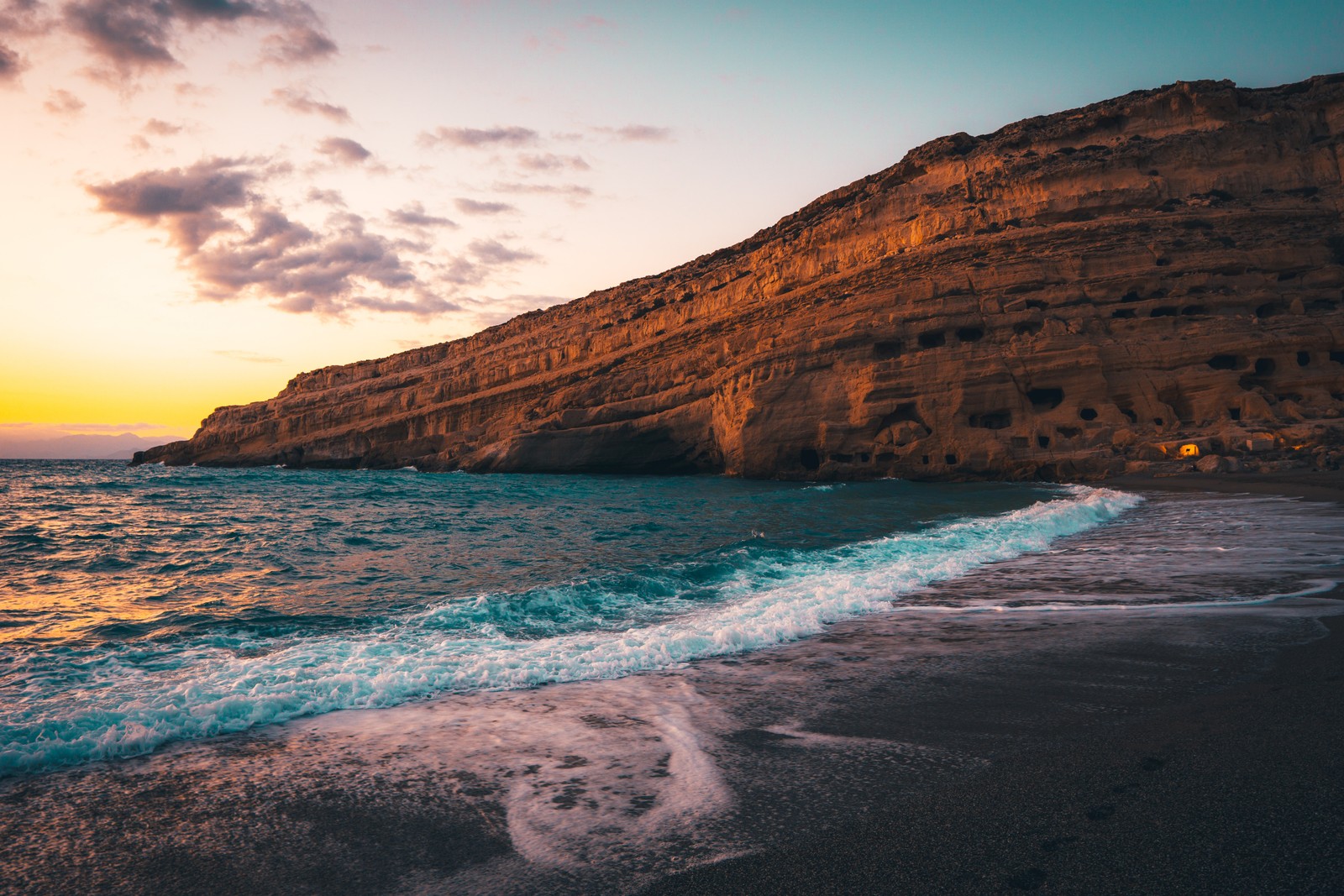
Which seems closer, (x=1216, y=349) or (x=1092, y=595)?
(x=1092, y=595)

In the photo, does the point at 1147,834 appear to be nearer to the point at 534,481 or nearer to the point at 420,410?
the point at 534,481

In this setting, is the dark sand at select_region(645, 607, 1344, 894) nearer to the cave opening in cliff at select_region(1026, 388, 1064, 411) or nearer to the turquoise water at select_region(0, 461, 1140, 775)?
the turquoise water at select_region(0, 461, 1140, 775)

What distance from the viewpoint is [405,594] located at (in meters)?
8.67

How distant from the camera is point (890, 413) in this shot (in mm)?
28203

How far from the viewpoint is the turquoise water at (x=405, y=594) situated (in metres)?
5.03

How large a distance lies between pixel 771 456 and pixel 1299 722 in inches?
1062

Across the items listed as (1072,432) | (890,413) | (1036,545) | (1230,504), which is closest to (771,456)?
(890,413)

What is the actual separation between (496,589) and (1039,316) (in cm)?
2515

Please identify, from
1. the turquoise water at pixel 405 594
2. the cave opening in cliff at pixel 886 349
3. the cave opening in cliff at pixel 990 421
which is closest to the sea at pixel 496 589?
the turquoise water at pixel 405 594

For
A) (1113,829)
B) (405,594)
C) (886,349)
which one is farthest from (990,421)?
(1113,829)

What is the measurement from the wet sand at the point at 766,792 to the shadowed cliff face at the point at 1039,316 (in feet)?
74.9

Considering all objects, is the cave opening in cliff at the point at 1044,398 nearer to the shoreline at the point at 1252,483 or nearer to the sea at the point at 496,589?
the shoreline at the point at 1252,483

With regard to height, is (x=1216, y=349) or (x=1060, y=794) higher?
(x=1216, y=349)

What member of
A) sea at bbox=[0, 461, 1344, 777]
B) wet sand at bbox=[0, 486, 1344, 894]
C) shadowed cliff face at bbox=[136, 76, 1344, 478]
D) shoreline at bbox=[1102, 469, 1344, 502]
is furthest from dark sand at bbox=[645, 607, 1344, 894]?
shadowed cliff face at bbox=[136, 76, 1344, 478]
